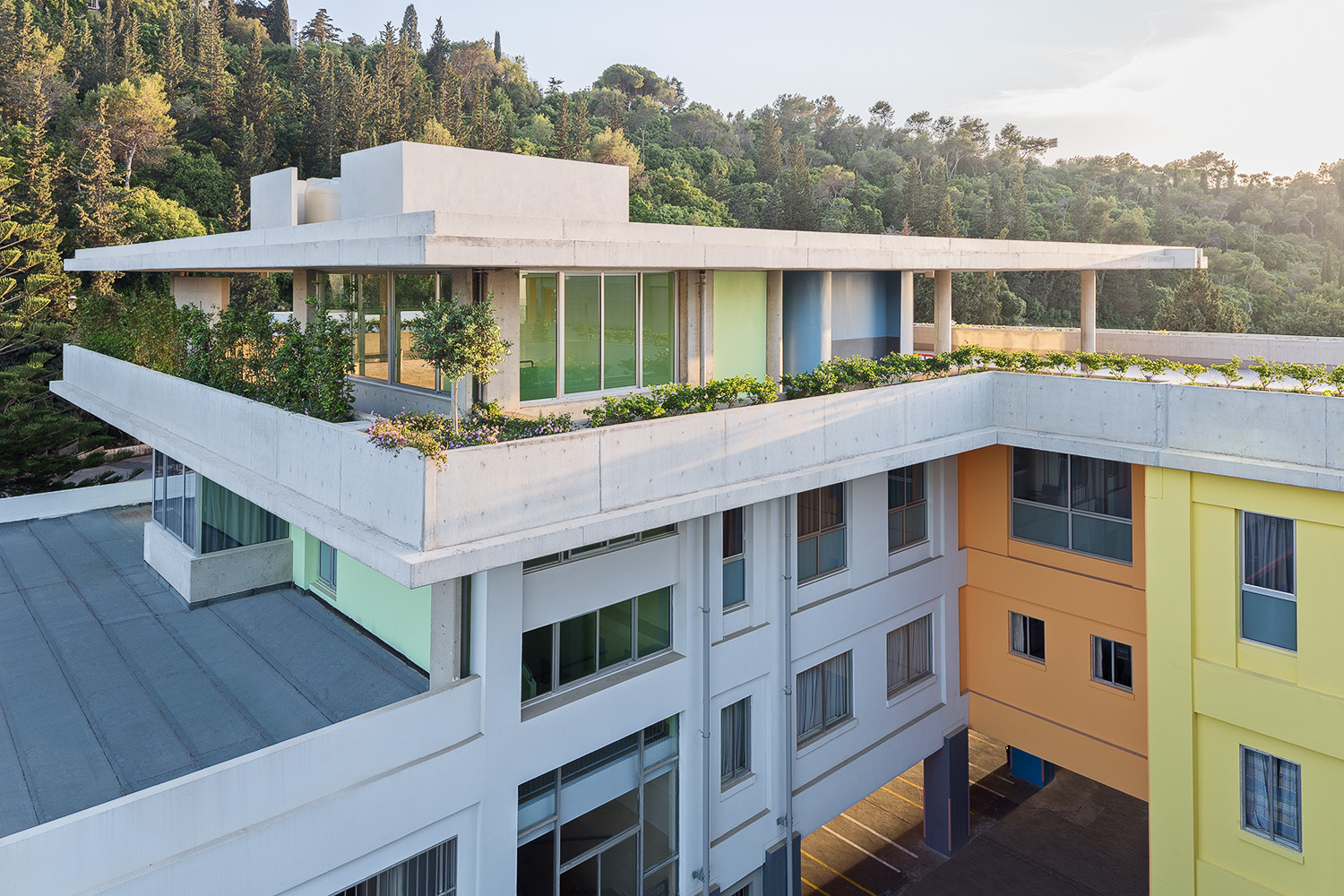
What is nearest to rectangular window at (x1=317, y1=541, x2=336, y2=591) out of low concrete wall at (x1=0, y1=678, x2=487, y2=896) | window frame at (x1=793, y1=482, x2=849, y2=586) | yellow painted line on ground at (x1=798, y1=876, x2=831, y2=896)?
low concrete wall at (x1=0, y1=678, x2=487, y2=896)

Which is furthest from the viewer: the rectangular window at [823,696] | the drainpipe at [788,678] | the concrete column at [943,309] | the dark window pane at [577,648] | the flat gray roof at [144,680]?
the concrete column at [943,309]

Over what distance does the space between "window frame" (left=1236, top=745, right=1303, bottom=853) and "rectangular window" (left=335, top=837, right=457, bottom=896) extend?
36.1 feet

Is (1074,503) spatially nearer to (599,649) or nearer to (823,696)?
(823,696)

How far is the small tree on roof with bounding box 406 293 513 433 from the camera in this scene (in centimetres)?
946

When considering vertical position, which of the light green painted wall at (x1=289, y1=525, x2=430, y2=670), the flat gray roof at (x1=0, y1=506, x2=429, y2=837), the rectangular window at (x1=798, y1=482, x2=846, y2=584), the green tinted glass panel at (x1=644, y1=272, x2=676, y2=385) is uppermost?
the green tinted glass panel at (x1=644, y1=272, x2=676, y2=385)

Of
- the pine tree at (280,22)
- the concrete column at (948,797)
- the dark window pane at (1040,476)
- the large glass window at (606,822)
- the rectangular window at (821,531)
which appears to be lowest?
the concrete column at (948,797)

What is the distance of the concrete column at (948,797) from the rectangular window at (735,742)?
5737 millimetres

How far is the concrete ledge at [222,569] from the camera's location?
1325cm

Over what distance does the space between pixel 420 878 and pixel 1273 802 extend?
1165cm

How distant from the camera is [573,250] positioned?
1041 cm

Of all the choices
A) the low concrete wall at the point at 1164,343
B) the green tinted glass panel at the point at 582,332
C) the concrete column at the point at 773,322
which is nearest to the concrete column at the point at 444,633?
the green tinted glass panel at the point at 582,332

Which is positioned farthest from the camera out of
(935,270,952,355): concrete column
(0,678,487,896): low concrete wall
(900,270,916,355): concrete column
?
(935,270,952,355): concrete column

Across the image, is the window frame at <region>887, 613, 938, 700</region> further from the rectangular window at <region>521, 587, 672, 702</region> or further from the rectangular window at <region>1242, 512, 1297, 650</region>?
the rectangular window at <region>521, 587, 672, 702</region>

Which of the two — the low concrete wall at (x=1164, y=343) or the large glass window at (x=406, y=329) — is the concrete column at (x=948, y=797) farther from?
the large glass window at (x=406, y=329)
